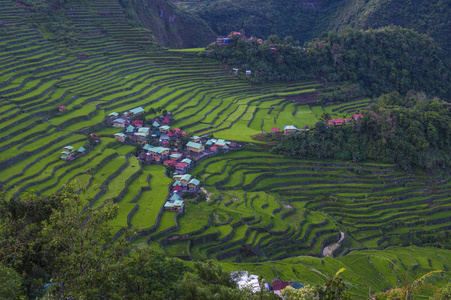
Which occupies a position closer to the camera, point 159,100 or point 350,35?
point 159,100

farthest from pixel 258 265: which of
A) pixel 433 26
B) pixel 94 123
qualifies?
pixel 433 26

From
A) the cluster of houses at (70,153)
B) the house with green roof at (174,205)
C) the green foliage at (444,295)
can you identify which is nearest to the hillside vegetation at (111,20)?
the cluster of houses at (70,153)

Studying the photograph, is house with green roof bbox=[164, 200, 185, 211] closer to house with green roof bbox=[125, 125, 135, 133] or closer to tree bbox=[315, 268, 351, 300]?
house with green roof bbox=[125, 125, 135, 133]

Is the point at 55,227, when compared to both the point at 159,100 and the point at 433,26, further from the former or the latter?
the point at 433,26

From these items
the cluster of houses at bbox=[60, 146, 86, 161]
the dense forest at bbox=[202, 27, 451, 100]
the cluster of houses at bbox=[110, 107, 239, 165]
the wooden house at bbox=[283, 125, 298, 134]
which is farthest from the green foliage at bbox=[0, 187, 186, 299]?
the dense forest at bbox=[202, 27, 451, 100]

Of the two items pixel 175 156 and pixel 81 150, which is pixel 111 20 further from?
pixel 81 150

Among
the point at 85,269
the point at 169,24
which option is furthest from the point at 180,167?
the point at 169,24

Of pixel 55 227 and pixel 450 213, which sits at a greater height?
pixel 55 227
